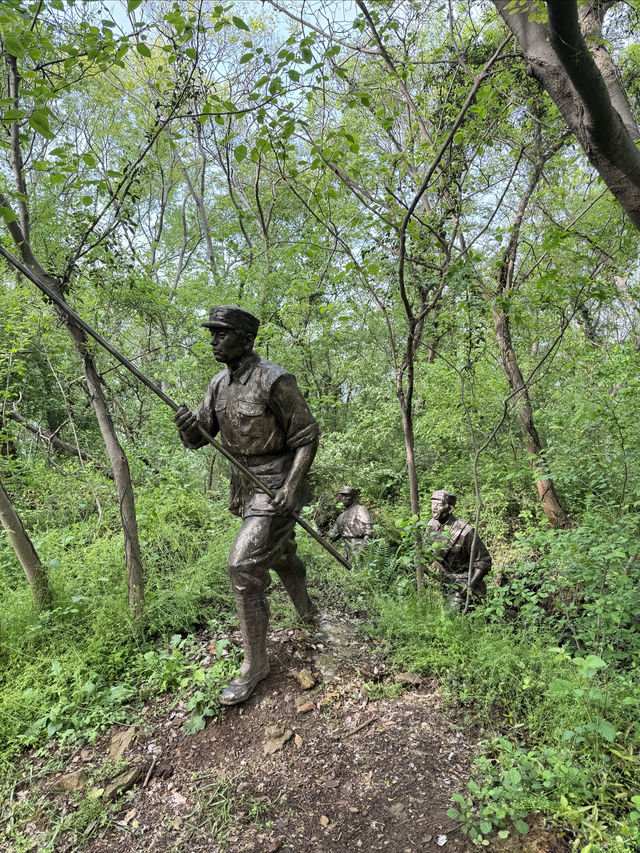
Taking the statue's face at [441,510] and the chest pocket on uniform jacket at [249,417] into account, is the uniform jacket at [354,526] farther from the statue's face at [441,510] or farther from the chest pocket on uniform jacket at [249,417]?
the chest pocket on uniform jacket at [249,417]

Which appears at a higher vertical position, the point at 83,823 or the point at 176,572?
the point at 176,572

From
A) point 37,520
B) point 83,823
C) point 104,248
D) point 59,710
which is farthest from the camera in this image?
point 37,520

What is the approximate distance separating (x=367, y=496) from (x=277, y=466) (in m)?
5.77

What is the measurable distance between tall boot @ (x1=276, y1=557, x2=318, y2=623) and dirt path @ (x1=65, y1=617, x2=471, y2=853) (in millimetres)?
443

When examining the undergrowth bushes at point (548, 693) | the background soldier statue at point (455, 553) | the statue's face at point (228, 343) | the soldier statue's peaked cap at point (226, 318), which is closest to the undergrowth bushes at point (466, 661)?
the undergrowth bushes at point (548, 693)

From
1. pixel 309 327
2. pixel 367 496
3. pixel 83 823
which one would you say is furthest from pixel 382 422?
pixel 83 823

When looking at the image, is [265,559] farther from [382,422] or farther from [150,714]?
[382,422]

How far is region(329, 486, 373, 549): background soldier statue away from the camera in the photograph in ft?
20.1

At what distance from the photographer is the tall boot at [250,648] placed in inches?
116

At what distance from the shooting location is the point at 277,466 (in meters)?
3.14

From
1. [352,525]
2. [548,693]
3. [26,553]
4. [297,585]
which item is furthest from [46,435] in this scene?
[548,693]

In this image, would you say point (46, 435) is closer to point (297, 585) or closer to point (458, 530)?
point (297, 585)

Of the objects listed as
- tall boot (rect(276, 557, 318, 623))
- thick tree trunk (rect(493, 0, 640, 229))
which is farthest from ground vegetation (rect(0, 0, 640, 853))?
tall boot (rect(276, 557, 318, 623))

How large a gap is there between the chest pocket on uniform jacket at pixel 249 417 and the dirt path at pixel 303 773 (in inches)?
67.2
